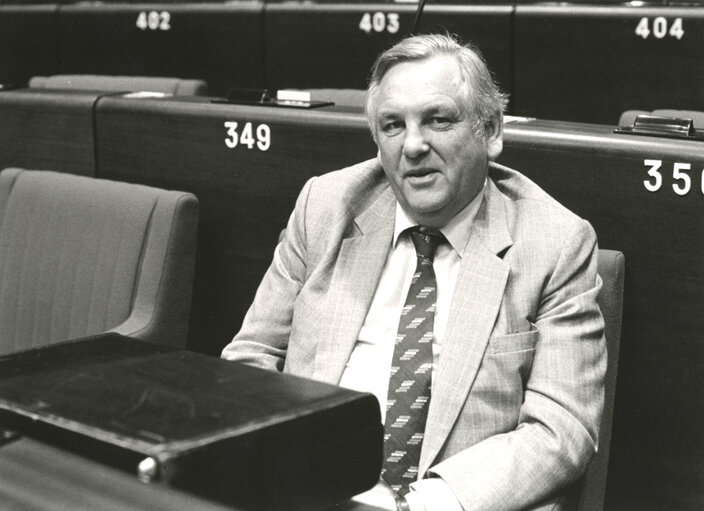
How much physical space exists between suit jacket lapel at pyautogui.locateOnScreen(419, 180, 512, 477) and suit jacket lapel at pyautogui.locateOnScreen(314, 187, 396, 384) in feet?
0.54

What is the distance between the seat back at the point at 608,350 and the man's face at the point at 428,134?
0.93ft

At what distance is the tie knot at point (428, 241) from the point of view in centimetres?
174

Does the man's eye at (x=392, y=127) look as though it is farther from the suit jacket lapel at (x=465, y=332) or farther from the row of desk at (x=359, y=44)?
the row of desk at (x=359, y=44)

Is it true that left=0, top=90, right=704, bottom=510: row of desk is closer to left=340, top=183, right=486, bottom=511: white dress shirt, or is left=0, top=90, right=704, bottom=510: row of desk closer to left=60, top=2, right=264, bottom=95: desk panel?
left=340, top=183, right=486, bottom=511: white dress shirt

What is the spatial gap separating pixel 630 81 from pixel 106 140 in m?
1.67

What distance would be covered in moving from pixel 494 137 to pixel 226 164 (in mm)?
816

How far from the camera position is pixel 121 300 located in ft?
7.71

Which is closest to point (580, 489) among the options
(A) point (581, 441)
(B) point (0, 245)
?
(A) point (581, 441)

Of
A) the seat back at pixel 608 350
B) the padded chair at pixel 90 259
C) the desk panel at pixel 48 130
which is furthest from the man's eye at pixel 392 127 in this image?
the desk panel at pixel 48 130

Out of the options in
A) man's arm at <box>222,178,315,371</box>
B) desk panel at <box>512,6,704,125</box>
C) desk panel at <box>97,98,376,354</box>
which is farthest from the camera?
desk panel at <box>512,6,704,125</box>

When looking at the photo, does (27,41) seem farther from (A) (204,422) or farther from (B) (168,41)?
(A) (204,422)

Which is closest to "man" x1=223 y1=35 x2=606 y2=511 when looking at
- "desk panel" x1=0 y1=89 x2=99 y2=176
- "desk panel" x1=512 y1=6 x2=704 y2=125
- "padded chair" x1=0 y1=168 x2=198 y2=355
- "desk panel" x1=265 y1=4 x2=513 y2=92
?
"padded chair" x1=0 y1=168 x2=198 y2=355

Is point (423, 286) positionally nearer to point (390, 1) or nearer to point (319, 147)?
point (319, 147)

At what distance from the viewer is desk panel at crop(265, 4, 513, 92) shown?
143 inches
